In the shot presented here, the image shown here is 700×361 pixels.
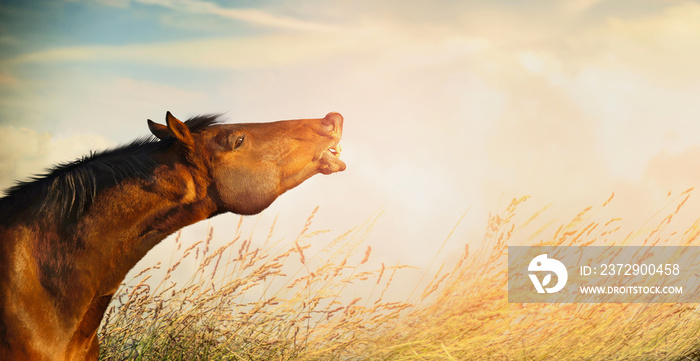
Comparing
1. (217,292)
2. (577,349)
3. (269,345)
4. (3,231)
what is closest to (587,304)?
(577,349)

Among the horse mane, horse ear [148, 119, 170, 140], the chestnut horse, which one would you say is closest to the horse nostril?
the chestnut horse

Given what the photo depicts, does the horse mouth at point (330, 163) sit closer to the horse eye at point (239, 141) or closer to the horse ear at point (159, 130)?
Result: the horse eye at point (239, 141)

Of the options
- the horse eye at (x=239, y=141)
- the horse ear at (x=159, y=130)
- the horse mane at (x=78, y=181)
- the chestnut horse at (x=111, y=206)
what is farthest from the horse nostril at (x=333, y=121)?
the horse ear at (x=159, y=130)

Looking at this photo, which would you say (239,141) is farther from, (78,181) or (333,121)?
(78,181)

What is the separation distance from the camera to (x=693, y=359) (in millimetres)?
5039

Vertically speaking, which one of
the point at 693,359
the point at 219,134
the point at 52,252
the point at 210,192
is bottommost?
the point at 693,359

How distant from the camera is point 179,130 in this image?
2787mm

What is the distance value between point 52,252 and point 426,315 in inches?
109

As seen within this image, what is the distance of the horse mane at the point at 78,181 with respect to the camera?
2.77m

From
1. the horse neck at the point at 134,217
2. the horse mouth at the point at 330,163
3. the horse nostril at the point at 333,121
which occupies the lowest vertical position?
the horse neck at the point at 134,217

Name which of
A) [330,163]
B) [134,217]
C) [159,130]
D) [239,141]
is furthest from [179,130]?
[330,163]

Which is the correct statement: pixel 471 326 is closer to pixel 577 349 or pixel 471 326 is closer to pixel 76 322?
pixel 577 349

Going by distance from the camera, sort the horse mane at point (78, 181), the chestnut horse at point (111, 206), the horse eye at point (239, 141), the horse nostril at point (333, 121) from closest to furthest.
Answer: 1. the chestnut horse at point (111, 206)
2. the horse mane at point (78, 181)
3. the horse eye at point (239, 141)
4. the horse nostril at point (333, 121)

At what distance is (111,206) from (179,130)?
485 millimetres
